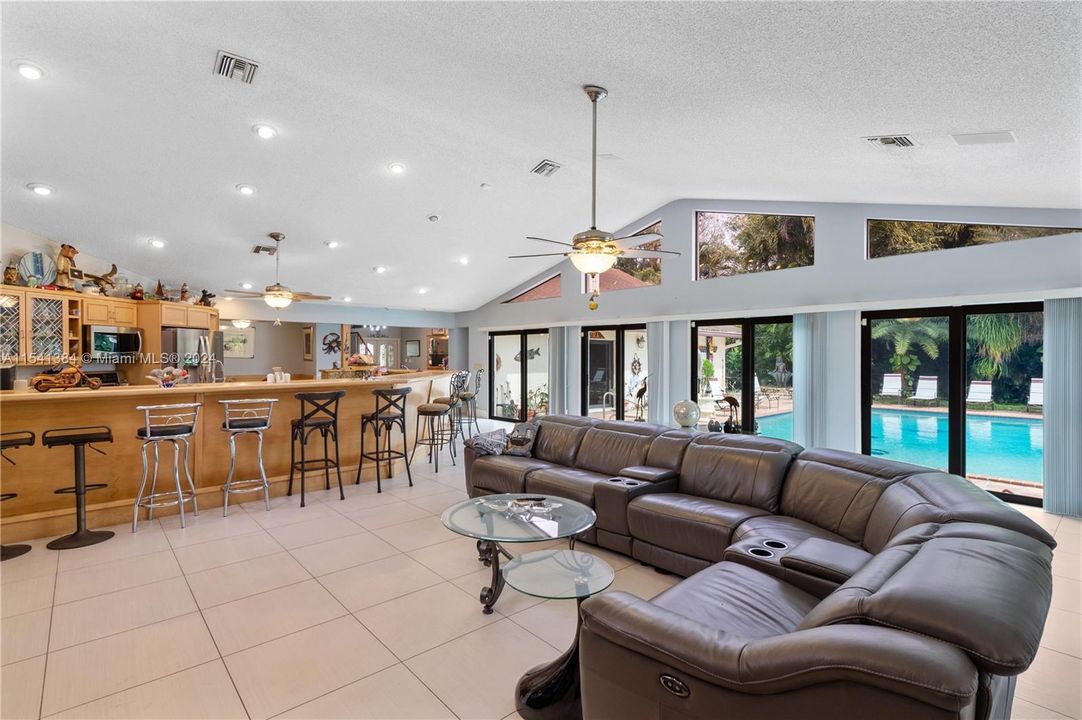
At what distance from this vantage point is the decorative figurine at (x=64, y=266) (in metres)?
6.26

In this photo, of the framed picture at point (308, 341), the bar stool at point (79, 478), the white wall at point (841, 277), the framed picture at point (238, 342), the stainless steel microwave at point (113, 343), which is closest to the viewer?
the bar stool at point (79, 478)

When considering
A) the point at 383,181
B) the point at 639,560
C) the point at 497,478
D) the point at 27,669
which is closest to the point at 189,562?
the point at 27,669

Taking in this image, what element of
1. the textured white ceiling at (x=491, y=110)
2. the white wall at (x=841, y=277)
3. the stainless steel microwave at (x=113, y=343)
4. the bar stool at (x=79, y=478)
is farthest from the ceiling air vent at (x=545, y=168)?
the stainless steel microwave at (x=113, y=343)

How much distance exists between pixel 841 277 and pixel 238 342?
11.8 meters

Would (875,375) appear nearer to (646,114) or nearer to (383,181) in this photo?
(646,114)

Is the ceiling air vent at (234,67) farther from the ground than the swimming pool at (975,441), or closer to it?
farther from the ground

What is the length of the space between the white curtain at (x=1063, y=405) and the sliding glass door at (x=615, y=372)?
486 centimetres

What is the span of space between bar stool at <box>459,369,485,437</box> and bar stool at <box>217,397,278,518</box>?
304 cm

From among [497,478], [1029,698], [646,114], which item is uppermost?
[646,114]

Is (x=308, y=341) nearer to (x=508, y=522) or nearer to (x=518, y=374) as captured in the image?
(x=518, y=374)

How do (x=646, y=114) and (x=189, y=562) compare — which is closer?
(x=189, y=562)

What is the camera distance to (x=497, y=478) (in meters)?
4.71

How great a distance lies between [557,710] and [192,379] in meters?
8.24

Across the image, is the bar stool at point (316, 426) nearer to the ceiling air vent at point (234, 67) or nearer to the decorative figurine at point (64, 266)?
the ceiling air vent at point (234, 67)
